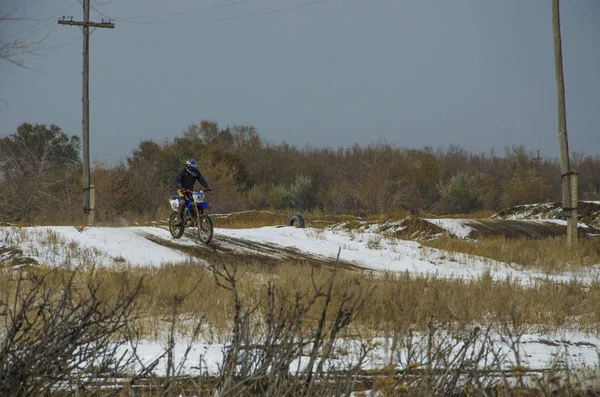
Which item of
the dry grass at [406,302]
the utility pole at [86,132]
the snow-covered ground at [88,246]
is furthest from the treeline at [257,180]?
the dry grass at [406,302]

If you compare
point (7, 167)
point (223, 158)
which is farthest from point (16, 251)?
point (223, 158)

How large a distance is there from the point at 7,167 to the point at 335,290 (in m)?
32.5

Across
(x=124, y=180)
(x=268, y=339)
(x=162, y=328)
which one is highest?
(x=124, y=180)

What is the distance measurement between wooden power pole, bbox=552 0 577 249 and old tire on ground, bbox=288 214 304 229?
345 inches

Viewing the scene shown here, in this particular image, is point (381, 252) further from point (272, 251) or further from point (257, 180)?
point (257, 180)

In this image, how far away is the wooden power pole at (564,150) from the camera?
1964 centimetres

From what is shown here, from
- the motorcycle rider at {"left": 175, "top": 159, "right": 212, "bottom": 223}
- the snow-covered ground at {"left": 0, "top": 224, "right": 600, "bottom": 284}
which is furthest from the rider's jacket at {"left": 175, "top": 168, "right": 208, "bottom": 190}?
the snow-covered ground at {"left": 0, "top": 224, "right": 600, "bottom": 284}

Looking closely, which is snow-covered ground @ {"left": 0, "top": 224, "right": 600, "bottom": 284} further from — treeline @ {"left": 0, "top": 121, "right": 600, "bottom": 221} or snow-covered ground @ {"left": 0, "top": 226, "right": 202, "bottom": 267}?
treeline @ {"left": 0, "top": 121, "right": 600, "bottom": 221}

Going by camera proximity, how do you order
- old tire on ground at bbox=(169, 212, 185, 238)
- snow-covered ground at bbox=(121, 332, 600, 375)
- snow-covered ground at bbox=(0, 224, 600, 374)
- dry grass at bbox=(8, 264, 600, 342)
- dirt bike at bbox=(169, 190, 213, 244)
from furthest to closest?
old tire on ground at bbox=(169, 212, 185, 238) < dirt bike at bbox=(169, 190, 213, 244) < snow-covered ground at bbox=(0, 224, 600, 374) < dry grass at bbox=(8, 264, 600, 342) < snow-covered ground at bbox=(121, 332, 600, 375)

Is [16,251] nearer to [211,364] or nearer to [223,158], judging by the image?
[211,364]

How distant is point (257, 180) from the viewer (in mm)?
58531

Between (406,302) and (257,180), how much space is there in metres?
50.5

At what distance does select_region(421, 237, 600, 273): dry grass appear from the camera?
56.2ft

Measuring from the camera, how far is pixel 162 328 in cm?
756
